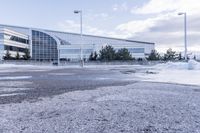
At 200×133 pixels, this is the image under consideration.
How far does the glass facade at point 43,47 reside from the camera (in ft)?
371

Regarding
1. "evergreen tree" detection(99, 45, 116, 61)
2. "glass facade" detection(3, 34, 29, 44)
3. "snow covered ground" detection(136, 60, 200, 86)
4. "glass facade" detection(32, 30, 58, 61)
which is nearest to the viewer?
"snow covered ground" detection(136, 60, 200, 86)

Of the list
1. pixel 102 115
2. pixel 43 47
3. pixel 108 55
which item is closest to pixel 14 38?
pixel 43 47

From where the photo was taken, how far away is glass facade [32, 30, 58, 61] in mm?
113188

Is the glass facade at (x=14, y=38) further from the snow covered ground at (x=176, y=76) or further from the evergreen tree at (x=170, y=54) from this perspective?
the snow covered ground at (x=176, y=76)

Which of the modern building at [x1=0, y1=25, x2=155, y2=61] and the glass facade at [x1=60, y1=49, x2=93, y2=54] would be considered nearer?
the modern building at [x1=0, y1=25, x2=155, y2=61]

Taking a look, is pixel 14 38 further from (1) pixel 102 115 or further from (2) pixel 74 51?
(1) pixel 102 115

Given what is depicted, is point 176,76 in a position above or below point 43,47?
below

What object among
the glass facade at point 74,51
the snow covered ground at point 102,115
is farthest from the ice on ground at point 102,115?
the glass facade at point 74,51

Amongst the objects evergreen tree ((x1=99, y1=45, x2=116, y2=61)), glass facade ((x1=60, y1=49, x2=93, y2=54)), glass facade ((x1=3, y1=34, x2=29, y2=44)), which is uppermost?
glass facade ((x1=3, y1=34, x2=29, y2=44))

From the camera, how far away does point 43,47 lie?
11494cm

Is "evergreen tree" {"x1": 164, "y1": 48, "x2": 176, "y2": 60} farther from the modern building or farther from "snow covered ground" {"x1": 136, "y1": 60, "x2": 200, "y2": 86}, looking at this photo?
Answer: "snow covered ground" {"x1": 136, "y1": 60, "x2": 200, "y2": 86}

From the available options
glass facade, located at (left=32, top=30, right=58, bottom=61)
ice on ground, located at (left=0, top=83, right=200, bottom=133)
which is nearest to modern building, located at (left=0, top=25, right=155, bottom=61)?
glass facade, located at (left=32, top=30, right=58, bottom=61)

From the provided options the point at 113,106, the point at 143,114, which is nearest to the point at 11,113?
the point at 113,106

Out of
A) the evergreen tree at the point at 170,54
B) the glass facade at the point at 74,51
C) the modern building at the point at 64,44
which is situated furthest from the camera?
the glass facade at the point at 74,51
